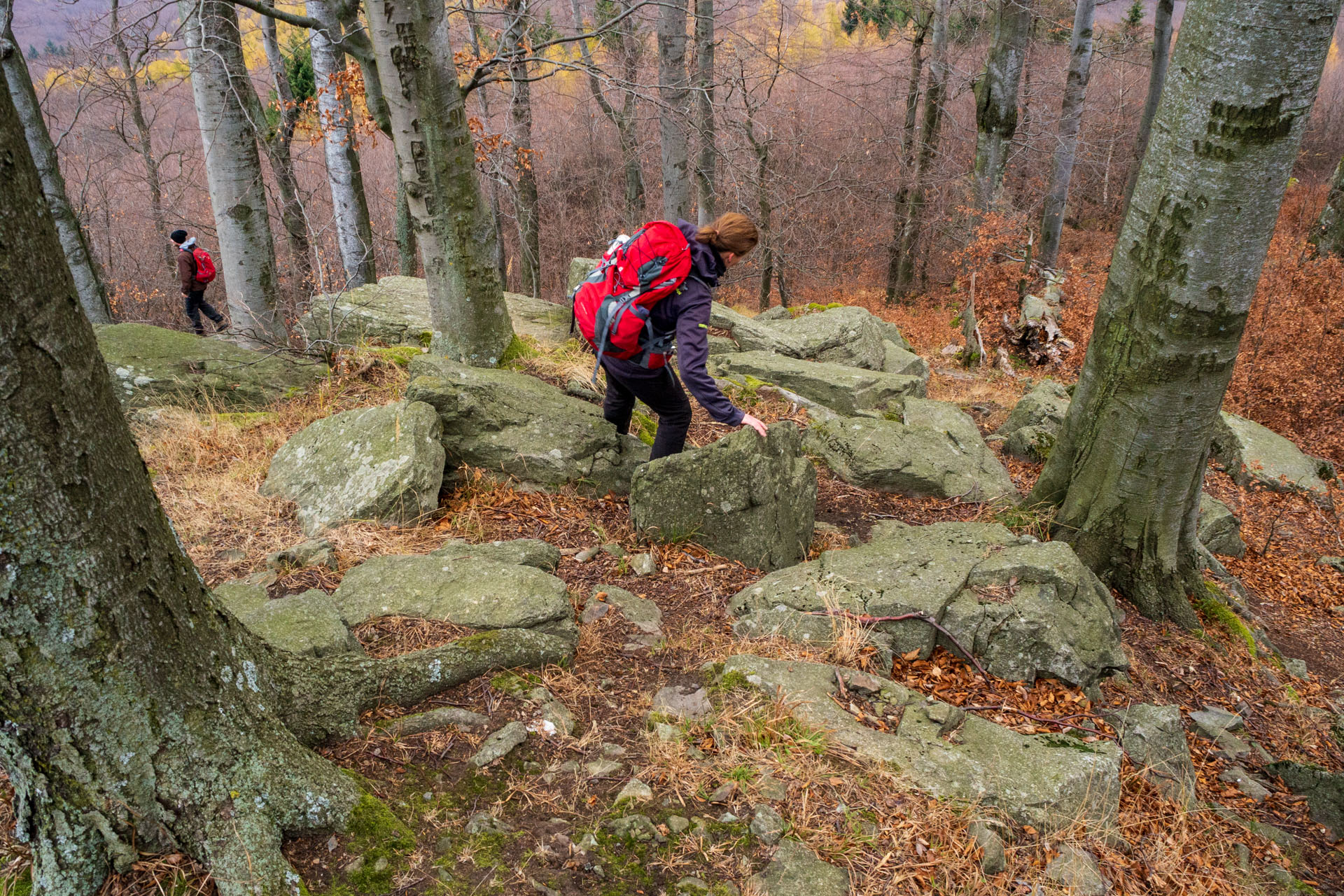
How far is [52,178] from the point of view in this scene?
9016 mm

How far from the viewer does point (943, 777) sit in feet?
9.29

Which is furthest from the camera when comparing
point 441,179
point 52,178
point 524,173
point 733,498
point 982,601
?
point 524,173

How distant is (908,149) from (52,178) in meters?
17.2

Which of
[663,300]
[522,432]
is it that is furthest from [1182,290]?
[522,432]

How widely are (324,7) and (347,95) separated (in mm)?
1240

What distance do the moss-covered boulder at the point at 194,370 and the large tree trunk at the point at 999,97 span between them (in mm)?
12957

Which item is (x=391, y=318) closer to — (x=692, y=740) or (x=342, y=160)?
(x=342, y=160)

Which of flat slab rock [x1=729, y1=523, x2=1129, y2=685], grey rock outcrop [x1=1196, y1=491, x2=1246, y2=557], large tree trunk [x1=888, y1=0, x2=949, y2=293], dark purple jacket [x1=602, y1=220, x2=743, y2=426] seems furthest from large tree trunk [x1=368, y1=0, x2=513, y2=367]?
large tree trunk [x1=888, y1=0, x2=949, y2=293]

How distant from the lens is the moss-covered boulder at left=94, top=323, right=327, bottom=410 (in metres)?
6.12

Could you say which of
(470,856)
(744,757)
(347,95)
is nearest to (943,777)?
(744,757)

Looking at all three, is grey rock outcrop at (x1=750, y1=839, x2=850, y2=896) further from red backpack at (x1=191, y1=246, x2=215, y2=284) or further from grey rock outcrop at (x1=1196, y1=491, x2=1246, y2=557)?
red backpack at (x1=191, y1=246, x2=215, y2=284)

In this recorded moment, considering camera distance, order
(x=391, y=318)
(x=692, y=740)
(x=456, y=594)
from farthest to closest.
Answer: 1. (x=391, y=318)
2. (x=456, y=594)
3. (x=692, y=740)

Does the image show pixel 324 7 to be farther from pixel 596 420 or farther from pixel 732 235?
pixel 732 235

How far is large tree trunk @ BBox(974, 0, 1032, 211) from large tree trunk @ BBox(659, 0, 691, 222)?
6460 millimetres
